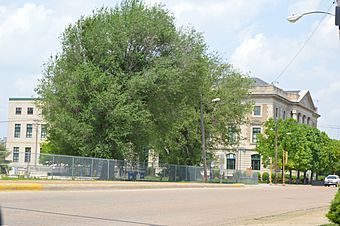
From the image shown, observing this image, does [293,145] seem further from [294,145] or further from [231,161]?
[231,161]

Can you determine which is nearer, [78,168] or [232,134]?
[78,168]

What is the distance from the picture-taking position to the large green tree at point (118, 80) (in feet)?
143

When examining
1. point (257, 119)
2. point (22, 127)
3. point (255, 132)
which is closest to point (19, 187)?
point (257, 119)

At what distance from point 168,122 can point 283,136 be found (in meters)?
39.5

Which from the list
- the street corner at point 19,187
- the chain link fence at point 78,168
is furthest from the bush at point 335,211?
the chain link fence at point 78,168

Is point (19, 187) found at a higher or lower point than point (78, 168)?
lower

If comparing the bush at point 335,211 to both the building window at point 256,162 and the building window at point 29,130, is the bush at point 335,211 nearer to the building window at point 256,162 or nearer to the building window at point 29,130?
the building window at point 256,162

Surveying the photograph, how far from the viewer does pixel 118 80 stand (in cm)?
4478

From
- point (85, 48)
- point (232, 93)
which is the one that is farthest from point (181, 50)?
point (232, 93)

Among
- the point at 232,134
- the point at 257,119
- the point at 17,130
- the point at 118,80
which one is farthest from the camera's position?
the point at 17,130

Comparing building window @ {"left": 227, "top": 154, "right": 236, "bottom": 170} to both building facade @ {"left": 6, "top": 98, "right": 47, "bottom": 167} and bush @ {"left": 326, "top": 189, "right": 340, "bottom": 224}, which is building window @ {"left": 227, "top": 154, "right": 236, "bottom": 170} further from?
bush @ {"left": 326, "top": 189, "right": 340, "bottom": 224}

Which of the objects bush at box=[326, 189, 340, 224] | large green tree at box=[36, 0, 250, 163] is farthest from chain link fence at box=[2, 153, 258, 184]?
bush at box=[326, 189, 340, 224]

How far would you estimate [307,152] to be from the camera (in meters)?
84.8

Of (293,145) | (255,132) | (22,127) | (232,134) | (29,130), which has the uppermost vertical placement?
(22,127)
